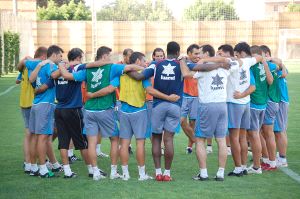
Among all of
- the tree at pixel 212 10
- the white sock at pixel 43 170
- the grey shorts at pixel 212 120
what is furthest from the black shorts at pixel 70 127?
the tree at pixel 212 10

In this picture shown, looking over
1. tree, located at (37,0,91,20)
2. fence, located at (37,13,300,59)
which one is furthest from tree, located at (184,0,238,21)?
tree, located at (37,0,91,20)

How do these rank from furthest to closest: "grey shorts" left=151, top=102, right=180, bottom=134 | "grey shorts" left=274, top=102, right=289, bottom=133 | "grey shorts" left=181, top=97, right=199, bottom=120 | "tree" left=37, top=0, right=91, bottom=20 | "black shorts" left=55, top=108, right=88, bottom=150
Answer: "tree" left=37, top=0, right=91, bottom=20 < "grey shorts" left=181, top=97, right=199, bottom=120 < "grey shorts" left=274, top=102, right=289, bottom=133 < "black shorts" left=55, top=108, right=88, bottom=150 < "grey shorts" left=151, top=102, right=180, bottom=134

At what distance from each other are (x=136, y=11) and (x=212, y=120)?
7348cm

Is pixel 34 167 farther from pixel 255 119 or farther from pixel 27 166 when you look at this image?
pixel 255 119

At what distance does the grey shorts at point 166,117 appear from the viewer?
10219 millimetres

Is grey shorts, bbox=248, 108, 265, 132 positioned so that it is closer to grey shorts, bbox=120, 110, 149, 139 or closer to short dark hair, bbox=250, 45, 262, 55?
short dark hair, bbox=250, 45, 262, 55

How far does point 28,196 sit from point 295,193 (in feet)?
11.2

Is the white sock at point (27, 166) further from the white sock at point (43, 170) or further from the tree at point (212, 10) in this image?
the tree at point (212, 10)

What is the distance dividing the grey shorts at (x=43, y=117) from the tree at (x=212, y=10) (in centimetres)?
6237

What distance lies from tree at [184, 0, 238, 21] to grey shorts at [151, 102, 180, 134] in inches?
2457

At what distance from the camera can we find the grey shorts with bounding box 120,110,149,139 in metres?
10.2

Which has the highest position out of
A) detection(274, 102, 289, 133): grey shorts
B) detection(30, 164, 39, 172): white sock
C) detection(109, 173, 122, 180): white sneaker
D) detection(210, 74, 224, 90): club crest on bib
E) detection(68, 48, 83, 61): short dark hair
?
detection(68, 48, 83, 61): short dark hair

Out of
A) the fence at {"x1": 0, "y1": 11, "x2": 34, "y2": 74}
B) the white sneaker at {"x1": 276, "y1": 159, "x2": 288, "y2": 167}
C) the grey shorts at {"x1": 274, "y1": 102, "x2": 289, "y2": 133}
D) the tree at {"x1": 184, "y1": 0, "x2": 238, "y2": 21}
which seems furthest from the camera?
the tree at {"x1": 184, "y1": 0, "x2": 238, "y2": 21}

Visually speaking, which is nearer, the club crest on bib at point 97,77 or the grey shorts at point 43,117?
the club crest on bib at point 97,77
